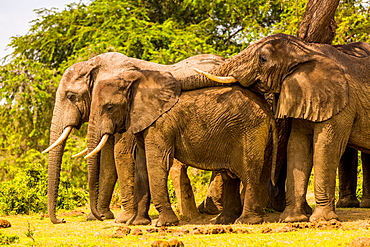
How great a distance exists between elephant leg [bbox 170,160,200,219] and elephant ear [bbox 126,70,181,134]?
1520mm

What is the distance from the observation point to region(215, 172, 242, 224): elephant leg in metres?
10.6

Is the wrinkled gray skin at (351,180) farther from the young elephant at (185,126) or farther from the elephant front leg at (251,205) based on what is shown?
the elephant front leg at (251,205)

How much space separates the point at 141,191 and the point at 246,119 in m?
2.01

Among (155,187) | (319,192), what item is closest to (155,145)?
(155,187)

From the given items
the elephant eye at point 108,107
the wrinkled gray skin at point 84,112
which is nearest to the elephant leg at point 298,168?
the wrinkled gray skin at point 84,112

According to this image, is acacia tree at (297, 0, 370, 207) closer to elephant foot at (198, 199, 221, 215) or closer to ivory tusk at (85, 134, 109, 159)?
elephant foot at (198, 199, 221, 215)

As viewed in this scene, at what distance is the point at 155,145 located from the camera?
10.2 m

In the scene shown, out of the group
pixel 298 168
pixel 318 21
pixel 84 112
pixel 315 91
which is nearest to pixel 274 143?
pixel 298 168

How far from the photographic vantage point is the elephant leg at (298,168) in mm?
10102

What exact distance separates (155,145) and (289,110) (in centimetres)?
202

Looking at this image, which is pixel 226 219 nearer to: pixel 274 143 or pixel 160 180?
pixel 160 180

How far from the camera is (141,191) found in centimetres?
1072

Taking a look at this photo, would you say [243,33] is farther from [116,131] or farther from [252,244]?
[252,244]

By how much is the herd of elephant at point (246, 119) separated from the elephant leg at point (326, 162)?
0.01 meters
